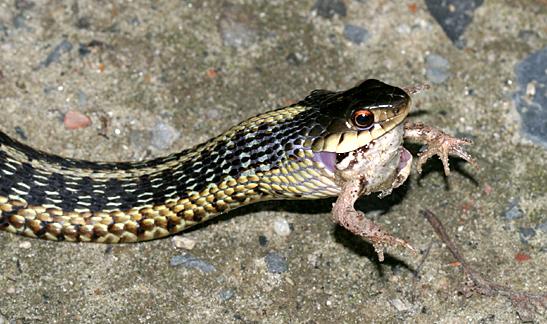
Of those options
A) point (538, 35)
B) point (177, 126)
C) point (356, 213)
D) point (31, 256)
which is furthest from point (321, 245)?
point (538, 35)

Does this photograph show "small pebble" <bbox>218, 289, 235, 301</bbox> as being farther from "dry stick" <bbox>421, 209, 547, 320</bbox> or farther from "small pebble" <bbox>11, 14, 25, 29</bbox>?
"small pebble" <bbox>11, 14, 25, 29</bbox>

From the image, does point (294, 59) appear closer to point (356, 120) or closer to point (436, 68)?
point (436, 68)

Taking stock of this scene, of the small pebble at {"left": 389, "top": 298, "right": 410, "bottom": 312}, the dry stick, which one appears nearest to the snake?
the small pebble at {"left": 389, "top": 298, "right": 410, "bottom": 312}

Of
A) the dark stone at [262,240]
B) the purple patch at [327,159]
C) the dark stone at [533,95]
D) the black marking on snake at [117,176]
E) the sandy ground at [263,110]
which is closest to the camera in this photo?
the purple patch at [327,159]

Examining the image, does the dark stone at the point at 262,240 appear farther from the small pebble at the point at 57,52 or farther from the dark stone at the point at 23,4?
the dark stone at the point at 23,4

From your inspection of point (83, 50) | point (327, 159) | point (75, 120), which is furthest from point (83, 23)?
point (327, 159)

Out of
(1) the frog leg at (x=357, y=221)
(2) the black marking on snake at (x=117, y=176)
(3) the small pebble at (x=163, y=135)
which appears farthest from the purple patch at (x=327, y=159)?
(3) the small pebble at (x=163, y=135)
